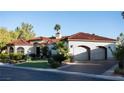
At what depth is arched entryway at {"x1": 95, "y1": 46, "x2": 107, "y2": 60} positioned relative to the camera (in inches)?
1661

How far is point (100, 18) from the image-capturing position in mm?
30531

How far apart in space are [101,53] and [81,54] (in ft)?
10.9

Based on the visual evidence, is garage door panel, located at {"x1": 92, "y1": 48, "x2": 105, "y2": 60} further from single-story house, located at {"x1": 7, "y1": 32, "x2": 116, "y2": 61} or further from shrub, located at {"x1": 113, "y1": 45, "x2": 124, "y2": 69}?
shrub, located at {"x1": 113, "y1": 45, "x2": 124, "y2": 69}

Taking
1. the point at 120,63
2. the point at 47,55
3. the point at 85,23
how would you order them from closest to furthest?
the point at 120,63 → the point at 85,23 → the point at 47,55

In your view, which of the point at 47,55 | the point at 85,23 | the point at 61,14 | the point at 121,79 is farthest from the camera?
the point at 47,55

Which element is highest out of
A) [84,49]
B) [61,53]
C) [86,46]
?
[86,46]

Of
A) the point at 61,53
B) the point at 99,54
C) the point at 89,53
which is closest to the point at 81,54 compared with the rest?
the point at 89,53

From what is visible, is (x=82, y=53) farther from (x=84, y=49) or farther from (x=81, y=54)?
(x=84, y=49)

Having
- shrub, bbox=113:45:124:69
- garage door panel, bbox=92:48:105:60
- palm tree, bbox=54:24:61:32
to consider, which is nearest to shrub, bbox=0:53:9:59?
palm tree, bbox=54:24:61:32

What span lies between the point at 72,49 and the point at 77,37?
199 centimetres

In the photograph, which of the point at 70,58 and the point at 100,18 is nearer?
the point at 100,18

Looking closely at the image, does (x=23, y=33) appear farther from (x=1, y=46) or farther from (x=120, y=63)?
(x=120, y=63)

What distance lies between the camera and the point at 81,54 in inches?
1604
